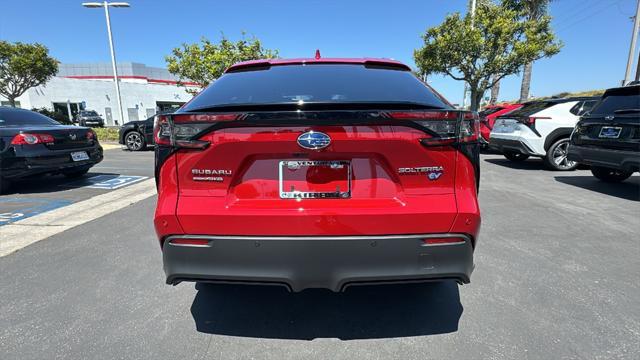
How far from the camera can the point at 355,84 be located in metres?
2.26

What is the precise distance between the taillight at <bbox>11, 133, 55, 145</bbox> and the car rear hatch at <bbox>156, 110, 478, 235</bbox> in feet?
17.6

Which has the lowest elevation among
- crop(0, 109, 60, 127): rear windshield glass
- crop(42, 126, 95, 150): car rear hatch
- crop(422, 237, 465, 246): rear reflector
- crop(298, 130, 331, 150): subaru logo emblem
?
crop(422, 237, 465, 246): rear reflector

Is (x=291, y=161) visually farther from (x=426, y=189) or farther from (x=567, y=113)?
(x=567, y=113)

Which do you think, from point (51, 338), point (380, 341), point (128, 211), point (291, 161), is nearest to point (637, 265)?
point (380, 341)

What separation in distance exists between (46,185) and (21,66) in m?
28.4

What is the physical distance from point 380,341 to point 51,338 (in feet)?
→ 6.72

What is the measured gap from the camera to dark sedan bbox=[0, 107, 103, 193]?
5492 millimetres

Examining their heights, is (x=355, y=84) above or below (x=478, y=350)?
above

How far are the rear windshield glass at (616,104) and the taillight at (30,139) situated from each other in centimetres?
931

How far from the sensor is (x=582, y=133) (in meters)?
6.09

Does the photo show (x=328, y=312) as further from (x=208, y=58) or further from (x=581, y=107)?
(x=208, y=58)

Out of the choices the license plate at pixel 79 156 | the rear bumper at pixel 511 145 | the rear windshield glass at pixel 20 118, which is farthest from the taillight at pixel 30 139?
the rear bumper at pixel 511 145

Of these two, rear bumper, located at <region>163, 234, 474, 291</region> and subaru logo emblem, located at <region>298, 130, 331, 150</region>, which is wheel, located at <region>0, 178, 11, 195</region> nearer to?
rear bumper, located at <region>163, 234, 474, 291</region>

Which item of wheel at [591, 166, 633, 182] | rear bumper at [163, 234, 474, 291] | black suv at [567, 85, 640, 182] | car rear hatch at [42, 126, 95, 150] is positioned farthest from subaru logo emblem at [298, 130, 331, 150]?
wheel at [591, 166, 633, 182]
